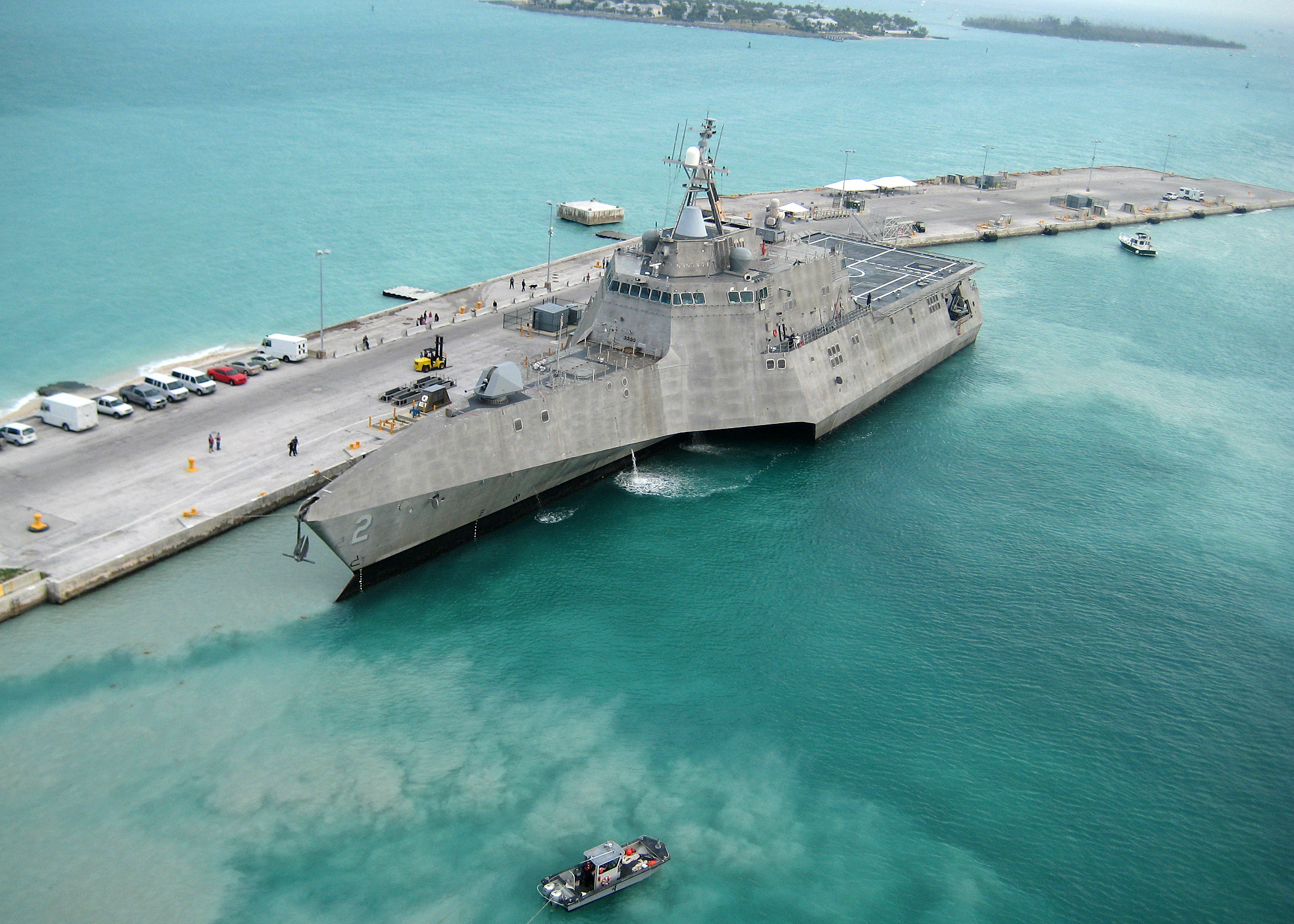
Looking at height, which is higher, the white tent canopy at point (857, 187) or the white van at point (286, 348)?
the white tent canopy at point (857, 187)

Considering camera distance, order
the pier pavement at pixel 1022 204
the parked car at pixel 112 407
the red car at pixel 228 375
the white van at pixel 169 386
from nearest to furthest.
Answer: the parked car at pixel 112 407, the white van at pixel 169 386, the red car at pixel 228 375, the pier pavement at pixel 1022 204

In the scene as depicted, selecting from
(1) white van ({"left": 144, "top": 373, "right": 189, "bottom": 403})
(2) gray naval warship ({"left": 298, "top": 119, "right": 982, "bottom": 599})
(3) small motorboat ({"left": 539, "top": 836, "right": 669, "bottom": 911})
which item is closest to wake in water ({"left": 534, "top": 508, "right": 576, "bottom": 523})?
(2) gray naval warship ({"left": 298, "top": 119, "right": 982, "bottom": 599})

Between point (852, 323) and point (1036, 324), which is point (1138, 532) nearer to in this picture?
point (852, 323)

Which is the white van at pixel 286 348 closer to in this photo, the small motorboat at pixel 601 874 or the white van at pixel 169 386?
the white van at pixel 169 386

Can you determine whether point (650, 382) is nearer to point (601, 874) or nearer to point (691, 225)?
point (691, 225)

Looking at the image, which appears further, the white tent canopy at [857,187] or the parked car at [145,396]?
the white tent canopy at [857,187]

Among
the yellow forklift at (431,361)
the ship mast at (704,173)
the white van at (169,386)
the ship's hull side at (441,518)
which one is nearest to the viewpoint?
the ship's hull side at (441,518)

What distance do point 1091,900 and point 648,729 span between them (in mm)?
11862

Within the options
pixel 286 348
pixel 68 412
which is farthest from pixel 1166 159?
pixel 68 412

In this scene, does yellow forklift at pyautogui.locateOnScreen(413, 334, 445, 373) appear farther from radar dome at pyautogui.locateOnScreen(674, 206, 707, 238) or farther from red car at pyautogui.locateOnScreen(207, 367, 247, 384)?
radar dome at pyautogui.locateOnScreen(674, 206, 707, 238)

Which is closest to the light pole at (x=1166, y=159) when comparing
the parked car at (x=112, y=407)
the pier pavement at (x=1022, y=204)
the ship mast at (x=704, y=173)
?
the pier pavement at (x=1022, y=204)

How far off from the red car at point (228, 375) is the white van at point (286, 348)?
2741mm

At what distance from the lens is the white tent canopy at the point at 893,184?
316ft

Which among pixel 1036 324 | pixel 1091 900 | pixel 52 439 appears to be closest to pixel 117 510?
pixel 52 439
